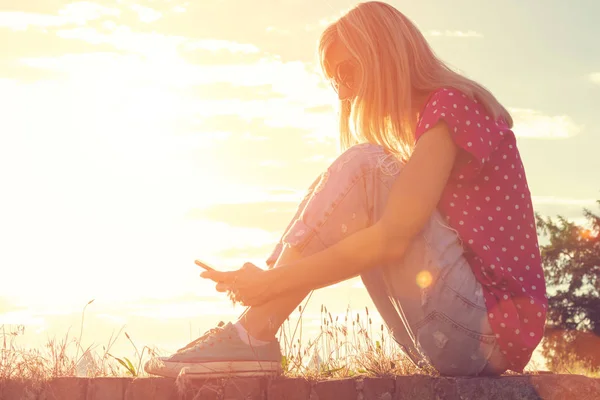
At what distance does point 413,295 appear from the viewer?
3.81 m

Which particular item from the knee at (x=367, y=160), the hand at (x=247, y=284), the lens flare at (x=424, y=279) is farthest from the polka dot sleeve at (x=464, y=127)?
the hand at (x=247, y=284)

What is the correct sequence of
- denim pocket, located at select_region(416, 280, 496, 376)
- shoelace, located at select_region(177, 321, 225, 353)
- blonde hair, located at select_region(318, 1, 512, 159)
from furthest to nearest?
blonde hair, located at select_region(318, 1, 512, 159) < shoelace, located at select_region(177, 321, 225, 353) < denim pocket, located at select_region(416, 280, 496, 376)

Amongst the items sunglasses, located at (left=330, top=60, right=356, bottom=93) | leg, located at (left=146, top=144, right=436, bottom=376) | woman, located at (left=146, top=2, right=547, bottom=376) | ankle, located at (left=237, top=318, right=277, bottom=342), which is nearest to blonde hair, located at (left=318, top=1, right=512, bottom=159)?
woman, located at (left=146, top=2, right=547, bottom=376)

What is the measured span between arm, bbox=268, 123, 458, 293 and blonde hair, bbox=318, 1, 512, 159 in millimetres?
535

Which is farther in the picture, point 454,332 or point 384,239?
point 454,332

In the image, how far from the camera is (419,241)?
12.3 ft

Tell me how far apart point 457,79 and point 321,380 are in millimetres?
1767

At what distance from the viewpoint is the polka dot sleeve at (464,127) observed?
3822 mm

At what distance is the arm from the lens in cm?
366

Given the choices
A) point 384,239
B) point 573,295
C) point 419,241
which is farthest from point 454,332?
point 573,295

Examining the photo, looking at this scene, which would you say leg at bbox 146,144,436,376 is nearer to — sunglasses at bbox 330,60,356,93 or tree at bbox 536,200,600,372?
sunglasses at bbox 330,60,356,93

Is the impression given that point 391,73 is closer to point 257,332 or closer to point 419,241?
point 419,241

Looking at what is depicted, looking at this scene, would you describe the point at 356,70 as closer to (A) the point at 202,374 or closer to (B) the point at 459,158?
(B) the point at 459,158

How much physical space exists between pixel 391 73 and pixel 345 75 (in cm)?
43
